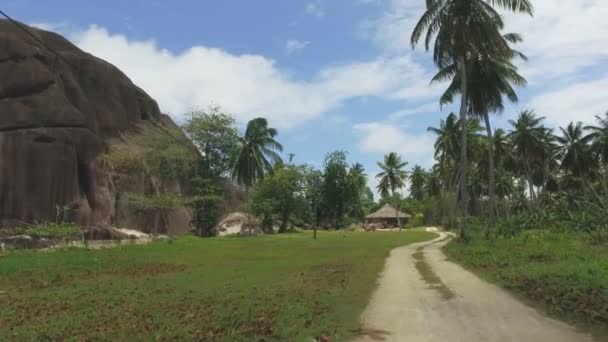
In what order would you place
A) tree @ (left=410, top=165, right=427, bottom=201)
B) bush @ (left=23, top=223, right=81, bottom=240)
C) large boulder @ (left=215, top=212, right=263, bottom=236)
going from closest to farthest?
bush @ (left=23, top=223, right=81, bottom=240) → large boulder @ (left=215, top=212, right=263, bottom=236) → tree @ (left=410, top=165, right=427, bottom=201)

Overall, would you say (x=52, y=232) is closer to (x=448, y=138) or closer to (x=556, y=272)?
(x=556, y=272)

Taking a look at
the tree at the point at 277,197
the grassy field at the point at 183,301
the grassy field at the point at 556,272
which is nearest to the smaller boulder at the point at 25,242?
the grassy field at the point at 183,301

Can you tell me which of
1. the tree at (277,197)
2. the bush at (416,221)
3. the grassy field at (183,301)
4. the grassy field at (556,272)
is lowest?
the grassy field at (183,301)

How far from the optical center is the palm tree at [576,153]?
2296 inches

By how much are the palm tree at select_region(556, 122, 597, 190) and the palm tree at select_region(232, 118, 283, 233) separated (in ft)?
108

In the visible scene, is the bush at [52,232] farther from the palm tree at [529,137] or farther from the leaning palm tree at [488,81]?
the palm tree at [529,137]

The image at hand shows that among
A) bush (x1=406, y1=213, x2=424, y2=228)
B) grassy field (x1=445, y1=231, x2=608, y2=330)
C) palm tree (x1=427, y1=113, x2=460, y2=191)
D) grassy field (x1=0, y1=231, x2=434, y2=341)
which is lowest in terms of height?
grassy field (x1=0, y1=231, x2=434, y2=341)

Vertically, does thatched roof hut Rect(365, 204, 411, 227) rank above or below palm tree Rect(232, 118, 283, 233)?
below

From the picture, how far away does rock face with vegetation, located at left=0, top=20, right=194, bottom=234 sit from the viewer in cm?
4012

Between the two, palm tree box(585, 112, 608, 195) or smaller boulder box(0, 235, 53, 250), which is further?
palm tree box(585, 112, 608, 195)

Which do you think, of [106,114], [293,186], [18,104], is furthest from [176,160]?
[293,186]

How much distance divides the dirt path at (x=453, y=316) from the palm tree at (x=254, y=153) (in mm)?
45346

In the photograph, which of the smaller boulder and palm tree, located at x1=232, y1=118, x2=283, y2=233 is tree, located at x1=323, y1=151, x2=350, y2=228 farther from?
the smaller boulder

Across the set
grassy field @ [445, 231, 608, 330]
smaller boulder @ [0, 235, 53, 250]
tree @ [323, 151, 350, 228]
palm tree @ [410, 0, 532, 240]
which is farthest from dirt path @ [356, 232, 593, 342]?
tree @ [323, 151, 350, 228]
